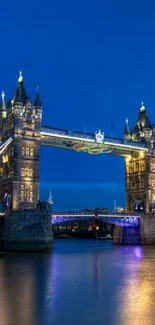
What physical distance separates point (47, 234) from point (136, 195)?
36.1 m

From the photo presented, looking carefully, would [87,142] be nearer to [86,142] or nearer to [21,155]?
[86,142]

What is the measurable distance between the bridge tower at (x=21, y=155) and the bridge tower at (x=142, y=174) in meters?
30.9

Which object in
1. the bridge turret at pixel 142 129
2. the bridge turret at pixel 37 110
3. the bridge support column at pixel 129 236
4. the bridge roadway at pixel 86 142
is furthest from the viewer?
the bridge turret at pixel 142 129

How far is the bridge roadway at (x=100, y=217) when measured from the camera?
85312 millimetres

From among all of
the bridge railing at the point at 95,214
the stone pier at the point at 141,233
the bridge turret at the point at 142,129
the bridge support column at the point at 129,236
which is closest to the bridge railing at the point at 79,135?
the bridge turret at the point at 142,129

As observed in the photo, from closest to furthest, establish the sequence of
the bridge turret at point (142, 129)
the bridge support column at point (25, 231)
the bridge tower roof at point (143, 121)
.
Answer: the bridge support column at point (25, 231) < the bridge turret at point (142, 129) < the bridge tower roof at point (143, 121)

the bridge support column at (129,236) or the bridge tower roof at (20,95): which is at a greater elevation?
the bridge tower roof at (20,95)

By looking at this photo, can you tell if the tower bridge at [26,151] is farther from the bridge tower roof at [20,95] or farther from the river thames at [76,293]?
the river thames at [76,293]

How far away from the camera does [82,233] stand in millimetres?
192875

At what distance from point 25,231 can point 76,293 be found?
40963mm

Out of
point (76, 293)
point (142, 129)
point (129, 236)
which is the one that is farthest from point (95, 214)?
point (76, 293)

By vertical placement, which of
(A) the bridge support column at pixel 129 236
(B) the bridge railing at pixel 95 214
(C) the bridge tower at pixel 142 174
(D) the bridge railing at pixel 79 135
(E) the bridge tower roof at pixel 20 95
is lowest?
(A) the bridge support column at pixel 129 236

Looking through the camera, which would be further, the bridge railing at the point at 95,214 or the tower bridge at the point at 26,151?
the bridge railing at the point at 95,214

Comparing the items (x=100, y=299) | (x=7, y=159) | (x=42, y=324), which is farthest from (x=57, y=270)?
(x=7, y=159)
